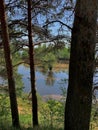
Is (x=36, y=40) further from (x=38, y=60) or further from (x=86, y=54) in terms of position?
(x=86, y=54)

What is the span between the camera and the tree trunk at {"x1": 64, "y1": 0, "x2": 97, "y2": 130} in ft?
19.5

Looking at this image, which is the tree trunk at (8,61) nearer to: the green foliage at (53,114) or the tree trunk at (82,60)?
the green foliage at (53,114)

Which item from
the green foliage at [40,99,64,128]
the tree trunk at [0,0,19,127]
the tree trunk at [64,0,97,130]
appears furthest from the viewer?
the green foliage at [40,99,64,128]

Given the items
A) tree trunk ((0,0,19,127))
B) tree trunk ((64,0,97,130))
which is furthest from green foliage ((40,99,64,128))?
tree trunk ((64,0,97,130))

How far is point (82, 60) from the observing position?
5977mm

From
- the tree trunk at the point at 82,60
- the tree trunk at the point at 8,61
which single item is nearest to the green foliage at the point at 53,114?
the tree trunk at the point at 8,61

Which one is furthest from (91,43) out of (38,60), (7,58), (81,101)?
(38,60)

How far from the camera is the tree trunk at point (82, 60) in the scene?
593 cm

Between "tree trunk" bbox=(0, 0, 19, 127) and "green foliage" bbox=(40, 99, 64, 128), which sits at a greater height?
"tree trunk" bbox=(0, 0, 19, 127)

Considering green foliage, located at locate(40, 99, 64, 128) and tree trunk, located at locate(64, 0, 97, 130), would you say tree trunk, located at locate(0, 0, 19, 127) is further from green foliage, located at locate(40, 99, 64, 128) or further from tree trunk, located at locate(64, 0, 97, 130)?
tree trunk, located at locate(64, 0, 97, 130)

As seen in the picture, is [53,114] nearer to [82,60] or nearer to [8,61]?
[8,61]

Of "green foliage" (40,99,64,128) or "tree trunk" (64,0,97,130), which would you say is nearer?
"tree trunk" (64,0,97,130)

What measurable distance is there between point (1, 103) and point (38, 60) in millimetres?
3554

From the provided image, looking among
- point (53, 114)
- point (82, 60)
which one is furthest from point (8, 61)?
point (82, 60)
